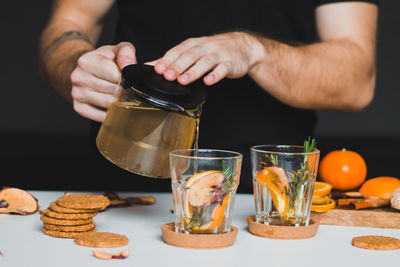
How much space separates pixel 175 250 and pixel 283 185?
0.76ft

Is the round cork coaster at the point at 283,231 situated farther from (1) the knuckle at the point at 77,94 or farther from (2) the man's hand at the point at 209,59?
(1) the knuckle at the point at 77,94

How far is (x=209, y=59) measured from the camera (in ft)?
3.80

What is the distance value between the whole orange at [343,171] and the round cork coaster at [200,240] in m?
0.52

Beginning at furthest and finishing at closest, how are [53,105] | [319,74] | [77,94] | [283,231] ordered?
1. [53,105]
2. [319,74]
3. [77,94]
4. [283,231]

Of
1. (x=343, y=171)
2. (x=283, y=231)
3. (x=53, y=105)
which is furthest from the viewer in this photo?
(x=53, y=105)

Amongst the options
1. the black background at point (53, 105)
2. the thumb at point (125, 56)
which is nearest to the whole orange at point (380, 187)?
the thumb at point (125, 56)

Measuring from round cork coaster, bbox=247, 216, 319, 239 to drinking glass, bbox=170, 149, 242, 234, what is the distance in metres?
0.08

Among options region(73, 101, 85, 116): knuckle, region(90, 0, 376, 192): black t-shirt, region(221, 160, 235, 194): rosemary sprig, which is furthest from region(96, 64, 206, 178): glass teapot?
region(90, 0, 376, 192): black t-shirt

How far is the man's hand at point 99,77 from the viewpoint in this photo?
1182 mm

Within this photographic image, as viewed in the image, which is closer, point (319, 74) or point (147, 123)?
point (147, 123)

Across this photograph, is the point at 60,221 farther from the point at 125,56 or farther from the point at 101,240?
the point at 125,56

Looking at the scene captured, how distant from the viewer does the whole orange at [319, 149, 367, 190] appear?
1.45 m

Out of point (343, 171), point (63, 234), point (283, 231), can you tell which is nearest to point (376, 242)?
point (283, 231)

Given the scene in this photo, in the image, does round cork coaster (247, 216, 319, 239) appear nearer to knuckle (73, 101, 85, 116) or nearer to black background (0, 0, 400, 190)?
knuckle (73, 101, 85, 116)
